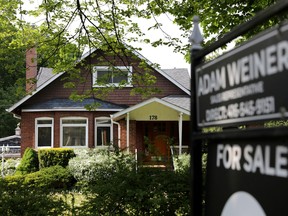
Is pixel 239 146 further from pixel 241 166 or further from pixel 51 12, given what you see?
pixel 51 12

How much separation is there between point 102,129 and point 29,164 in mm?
4850

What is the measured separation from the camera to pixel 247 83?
175cm

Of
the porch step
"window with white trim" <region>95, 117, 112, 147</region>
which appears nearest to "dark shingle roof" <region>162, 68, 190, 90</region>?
"window with white trim" <region>95, 117, 112, 147</region>

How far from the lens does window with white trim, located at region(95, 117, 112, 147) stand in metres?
24.7

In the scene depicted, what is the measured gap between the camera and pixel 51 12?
10.6 meters

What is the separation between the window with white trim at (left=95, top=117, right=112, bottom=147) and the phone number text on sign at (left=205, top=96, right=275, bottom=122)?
897 inches

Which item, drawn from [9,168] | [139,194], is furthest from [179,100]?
[139,194]

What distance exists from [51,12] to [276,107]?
31.9ft

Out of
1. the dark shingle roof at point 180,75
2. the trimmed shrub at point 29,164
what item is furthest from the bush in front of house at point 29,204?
the dark shingle roof at point 180,75

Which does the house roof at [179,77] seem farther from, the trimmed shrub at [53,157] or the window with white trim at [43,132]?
the trimmed shrub at [53,157]

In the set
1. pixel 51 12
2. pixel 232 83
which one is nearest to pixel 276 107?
pixel 232 83

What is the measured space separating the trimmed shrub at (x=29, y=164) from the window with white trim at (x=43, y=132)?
2223 mm

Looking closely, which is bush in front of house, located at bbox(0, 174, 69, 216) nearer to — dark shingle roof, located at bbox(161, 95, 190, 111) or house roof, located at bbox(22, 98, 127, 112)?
dark shingle roof, located at bbox(161, 95, 190, 111)

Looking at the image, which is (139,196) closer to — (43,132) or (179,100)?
(179,100)
